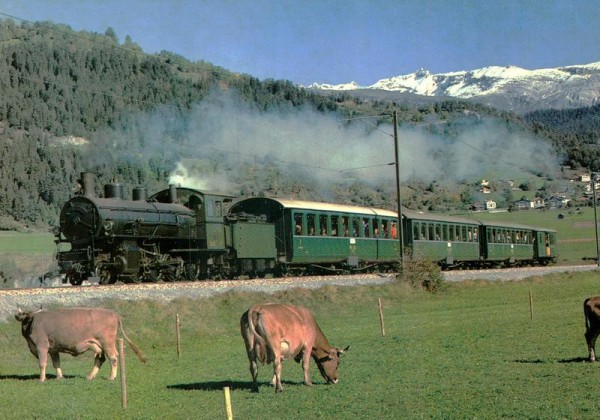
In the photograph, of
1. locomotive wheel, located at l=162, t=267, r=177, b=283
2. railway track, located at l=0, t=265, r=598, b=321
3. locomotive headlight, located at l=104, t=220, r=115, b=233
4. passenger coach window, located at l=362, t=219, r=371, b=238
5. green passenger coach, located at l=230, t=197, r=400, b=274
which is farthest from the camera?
passenger coach window, located at l=362, t=219, r=371, b=238

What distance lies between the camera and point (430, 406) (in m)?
13.8

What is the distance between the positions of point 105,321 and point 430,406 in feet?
25.6

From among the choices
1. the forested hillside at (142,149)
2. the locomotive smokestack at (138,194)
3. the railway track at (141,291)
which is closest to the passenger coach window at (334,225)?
the railway track at (141,291)

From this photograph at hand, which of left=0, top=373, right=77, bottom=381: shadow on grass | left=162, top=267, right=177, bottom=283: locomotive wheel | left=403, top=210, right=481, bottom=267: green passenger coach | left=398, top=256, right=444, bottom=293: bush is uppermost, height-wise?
left=403, top=210, right=481, bottom=267: green passenger coach

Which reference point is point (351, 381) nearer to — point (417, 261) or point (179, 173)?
point (417, 261)

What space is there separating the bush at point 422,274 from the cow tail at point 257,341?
32703 mm

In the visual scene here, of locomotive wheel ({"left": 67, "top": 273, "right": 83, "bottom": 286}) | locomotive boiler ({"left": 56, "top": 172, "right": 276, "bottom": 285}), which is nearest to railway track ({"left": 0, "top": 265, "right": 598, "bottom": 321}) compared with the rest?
locomotive wheel ({"left": 67, "top": 273, "right": 83, "bottom": 286})

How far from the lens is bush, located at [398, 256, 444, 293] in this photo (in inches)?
1865

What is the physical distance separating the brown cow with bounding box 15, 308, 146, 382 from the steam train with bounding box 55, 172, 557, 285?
50.6 feet

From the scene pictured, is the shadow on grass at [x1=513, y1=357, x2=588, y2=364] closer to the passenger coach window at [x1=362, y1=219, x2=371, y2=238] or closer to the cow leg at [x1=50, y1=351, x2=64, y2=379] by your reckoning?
the cow leg at [x1=50, y1=351, x2=64, y2=379]

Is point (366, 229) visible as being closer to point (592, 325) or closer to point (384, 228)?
point (384, 228)

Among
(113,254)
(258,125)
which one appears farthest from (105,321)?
(258,125)

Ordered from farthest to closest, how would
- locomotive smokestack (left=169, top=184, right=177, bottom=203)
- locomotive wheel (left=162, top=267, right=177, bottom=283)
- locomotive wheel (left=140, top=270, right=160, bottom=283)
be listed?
locomotive smokestack (left=169, top=184, right=177, bottom=203)
locomotive wheel (left=162, top=267, right=177, bottom=283)
locomotive wheel (left=140, top=270, right=160, bottom=283)

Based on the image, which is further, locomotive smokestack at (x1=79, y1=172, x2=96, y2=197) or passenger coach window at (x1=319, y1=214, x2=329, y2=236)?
passenger coach window at (x1=319, y1=214, x2=329, y2=236)
